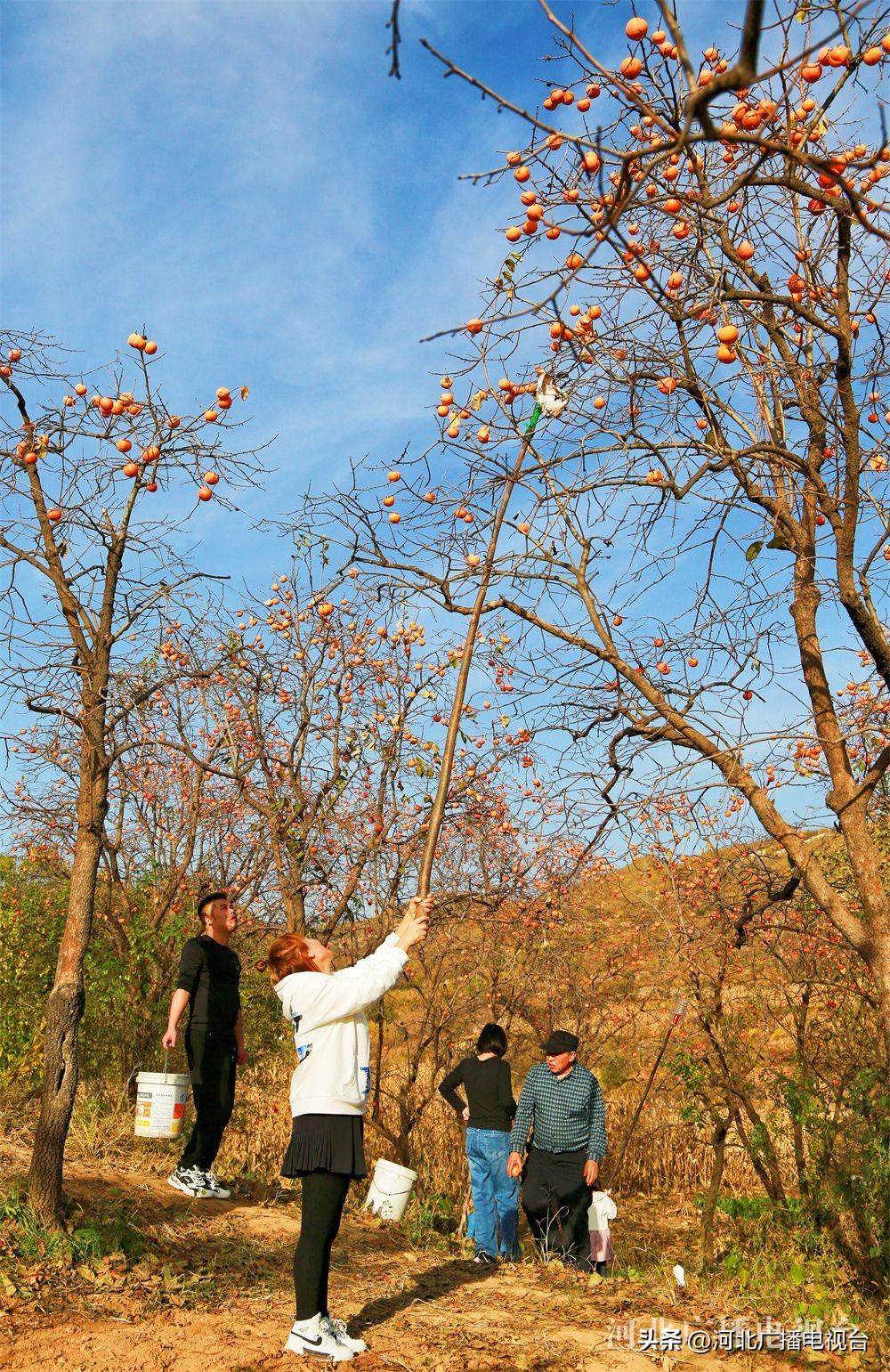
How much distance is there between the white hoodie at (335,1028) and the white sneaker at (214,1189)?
2712 millimetres

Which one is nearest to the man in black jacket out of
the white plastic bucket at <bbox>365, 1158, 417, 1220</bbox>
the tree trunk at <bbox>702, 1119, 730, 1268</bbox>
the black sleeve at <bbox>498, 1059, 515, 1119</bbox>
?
the white plastic bucket at <bbox>365, 1158, 417, 1220</bbox>

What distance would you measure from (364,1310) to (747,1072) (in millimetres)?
3983

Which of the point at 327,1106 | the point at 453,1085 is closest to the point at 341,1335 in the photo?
the point at 327,1106

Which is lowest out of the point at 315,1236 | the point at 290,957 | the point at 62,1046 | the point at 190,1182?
the point at 190,1182

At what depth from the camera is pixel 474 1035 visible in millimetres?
9508

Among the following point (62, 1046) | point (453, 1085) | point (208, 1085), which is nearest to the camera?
point (62, 1046)

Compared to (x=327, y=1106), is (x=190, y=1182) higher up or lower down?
lower down

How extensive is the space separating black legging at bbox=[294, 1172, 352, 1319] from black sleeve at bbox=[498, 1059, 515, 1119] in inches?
117

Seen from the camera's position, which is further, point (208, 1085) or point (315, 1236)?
point (208, 1085)

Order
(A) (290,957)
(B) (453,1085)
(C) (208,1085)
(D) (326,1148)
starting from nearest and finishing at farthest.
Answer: (D) (326,1148) < (A) (290,957) < (C) (208,1085) < (B) (453,1085)

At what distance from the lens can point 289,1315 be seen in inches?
163

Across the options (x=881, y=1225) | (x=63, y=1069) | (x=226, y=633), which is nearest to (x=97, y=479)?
(x=226, y=633)

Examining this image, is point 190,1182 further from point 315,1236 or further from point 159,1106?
point 315,1236

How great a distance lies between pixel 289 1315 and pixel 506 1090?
2533 mm
